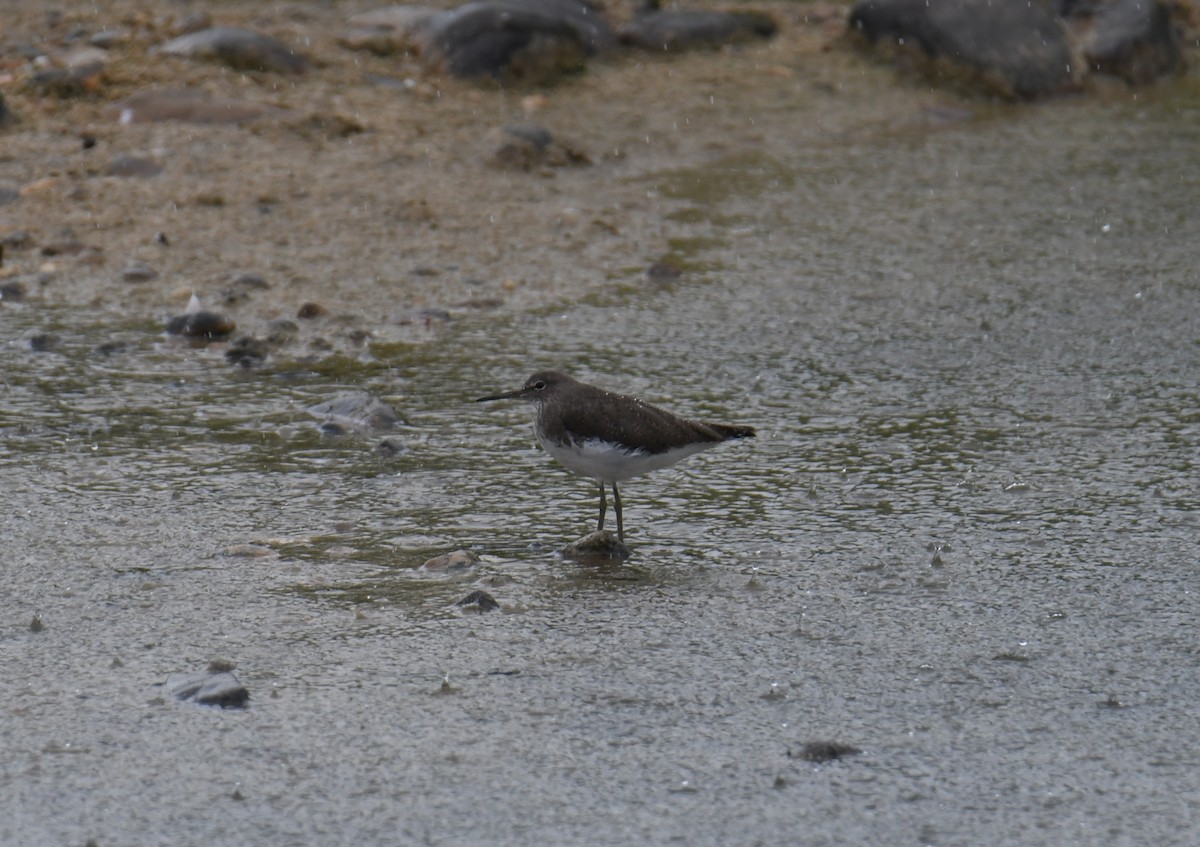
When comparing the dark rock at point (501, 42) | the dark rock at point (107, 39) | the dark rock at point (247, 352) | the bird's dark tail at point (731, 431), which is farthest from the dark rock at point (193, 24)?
the bird's dark tail at point (731, 431)

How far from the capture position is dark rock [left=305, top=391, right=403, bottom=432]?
5980mm

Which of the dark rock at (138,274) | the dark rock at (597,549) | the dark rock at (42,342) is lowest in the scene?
the dark rock at (597,549)

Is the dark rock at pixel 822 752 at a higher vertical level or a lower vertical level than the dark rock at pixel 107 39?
lower

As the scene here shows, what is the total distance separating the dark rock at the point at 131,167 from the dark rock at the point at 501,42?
234cm

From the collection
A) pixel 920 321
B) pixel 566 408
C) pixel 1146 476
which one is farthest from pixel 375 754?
pixel 920 321

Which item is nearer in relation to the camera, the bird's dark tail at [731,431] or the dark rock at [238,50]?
the bird's dark tail at [731,431]

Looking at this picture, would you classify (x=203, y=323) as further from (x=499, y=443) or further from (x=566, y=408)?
(x=566, y=408)

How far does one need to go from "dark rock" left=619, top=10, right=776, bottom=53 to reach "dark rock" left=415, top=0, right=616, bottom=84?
2.23 ft

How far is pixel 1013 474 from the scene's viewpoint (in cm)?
548

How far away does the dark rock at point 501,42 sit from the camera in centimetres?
1034

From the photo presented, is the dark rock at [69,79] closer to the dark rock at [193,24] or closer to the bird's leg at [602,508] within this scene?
the dark rock at [193,24]

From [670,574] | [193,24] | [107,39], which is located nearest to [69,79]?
[107,39]

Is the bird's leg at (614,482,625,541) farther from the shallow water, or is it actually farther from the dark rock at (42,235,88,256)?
the dark rock at (42,235,88,256)

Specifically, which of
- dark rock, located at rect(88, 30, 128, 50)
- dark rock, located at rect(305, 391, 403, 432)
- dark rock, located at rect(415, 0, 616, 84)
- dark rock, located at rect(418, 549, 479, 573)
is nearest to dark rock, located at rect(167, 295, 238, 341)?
dark rock, located at rect(305, 391, 403, 432)
